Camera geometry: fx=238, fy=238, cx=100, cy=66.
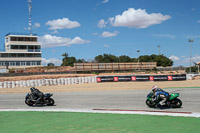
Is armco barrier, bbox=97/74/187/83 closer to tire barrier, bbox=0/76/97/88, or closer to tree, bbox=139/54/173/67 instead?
tire barrier, bbox=0/76/97/88

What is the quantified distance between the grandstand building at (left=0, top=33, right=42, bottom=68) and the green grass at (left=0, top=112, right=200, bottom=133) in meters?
61.9

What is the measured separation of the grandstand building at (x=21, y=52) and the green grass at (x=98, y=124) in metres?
61.9

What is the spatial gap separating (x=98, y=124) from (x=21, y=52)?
6568 centimetres

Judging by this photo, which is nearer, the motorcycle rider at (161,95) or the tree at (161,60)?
the motorcycle rider at (161,95)

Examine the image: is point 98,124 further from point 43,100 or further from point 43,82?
point 43,82

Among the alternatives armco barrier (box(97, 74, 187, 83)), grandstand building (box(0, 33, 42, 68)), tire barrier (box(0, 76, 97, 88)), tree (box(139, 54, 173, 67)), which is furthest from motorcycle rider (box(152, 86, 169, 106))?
tree (box(139, 54, 173, 67))

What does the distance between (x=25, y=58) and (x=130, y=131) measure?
67173 mm

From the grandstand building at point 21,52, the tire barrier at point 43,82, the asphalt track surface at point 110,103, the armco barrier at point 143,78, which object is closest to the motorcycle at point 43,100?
the asphalt track surface at point 110,103

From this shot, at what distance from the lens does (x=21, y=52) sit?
7025 centimetres

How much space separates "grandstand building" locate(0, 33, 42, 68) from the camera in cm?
6906

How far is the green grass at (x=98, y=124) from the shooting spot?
8.11 m

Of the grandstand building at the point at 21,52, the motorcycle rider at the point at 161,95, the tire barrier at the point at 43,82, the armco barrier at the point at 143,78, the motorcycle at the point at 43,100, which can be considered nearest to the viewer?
the motorcycle rider at the point at 161,95

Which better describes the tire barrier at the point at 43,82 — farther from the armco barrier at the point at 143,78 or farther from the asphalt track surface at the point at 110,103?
the asphalt track surface at the point at 110,103

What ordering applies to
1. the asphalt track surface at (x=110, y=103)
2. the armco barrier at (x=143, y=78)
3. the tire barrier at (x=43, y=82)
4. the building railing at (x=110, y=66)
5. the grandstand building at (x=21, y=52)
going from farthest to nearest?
the grandstand building at (x=21, y=52)
the building railing at (x=110, y=66)
the armco barrier at (x=143, y=78)
the tire barrier at (x=43, y=82)
the asphalt track surface at (x=110, y=103)
